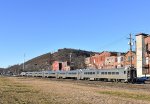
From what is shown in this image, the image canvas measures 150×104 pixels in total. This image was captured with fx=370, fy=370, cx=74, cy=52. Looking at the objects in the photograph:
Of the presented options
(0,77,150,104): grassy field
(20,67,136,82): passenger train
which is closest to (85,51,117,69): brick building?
(20,67,136,82): passenger train

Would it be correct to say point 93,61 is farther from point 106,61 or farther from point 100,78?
point 100,78

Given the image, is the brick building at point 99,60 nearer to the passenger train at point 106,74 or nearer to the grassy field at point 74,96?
the passenger train at point 106,74

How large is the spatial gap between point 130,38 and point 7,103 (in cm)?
6770

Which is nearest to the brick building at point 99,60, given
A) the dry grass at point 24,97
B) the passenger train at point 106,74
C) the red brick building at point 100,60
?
the red brick building at point 100,60

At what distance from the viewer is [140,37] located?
400ft

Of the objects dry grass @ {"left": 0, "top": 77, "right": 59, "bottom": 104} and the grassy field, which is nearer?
dry grass @ {"left": 0, "top": 77, "right": 59, "bottom": 104}

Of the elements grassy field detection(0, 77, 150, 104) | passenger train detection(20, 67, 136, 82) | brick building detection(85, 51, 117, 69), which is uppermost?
brick building detection(85, 51, 117, 69)

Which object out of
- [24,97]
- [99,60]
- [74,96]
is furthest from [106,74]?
[99,60]

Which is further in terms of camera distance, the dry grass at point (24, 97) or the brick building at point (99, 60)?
the brick building at point (99, 60)

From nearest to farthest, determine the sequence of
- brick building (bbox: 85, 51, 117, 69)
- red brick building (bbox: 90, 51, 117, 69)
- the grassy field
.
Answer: the grassy field
red brick building (bbox: 90, 51, 117, 69)
brick building (bbox: 85, 51, 117, 69)

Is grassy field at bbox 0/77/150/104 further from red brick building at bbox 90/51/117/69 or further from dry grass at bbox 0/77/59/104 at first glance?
red brick building at bbox 90/51/117/69

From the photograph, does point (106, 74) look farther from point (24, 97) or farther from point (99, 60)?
point (99, 60)

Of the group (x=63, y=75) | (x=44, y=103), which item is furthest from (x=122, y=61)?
(x=44, y=103)

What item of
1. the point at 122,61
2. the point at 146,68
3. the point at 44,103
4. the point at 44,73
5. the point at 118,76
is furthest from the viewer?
the point at 44,73
